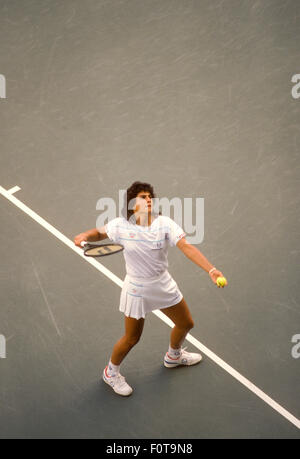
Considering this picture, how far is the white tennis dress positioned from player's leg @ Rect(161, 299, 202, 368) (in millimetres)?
143

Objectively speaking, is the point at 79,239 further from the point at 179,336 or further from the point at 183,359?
the point at 183,359

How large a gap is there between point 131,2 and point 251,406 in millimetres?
7070

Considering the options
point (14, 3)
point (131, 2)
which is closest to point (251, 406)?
point (131, 2)

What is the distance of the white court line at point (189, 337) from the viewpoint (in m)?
5.56

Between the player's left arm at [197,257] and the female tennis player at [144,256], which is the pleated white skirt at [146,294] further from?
the player's left arm at [197,257]

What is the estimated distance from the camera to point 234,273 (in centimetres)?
673

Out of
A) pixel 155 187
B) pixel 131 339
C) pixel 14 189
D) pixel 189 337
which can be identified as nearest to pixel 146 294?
pixel 131 339

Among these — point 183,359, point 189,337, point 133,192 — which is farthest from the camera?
point 189,337

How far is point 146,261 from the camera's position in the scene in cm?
504

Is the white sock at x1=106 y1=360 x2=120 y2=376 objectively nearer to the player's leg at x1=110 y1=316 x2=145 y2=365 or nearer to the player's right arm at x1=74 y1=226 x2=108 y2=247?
the player's leg at x1=110 y1=316 x2=145 y2=365

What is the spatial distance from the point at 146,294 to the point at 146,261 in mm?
334

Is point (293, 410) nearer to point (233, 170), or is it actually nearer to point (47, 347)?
point (47, 347)

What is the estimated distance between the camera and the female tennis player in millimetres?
4957

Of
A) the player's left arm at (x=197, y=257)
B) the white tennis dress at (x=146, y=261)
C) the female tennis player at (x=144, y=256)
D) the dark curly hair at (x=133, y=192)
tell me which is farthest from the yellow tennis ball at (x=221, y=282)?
the dark curly hair at (x=133, y=192)
